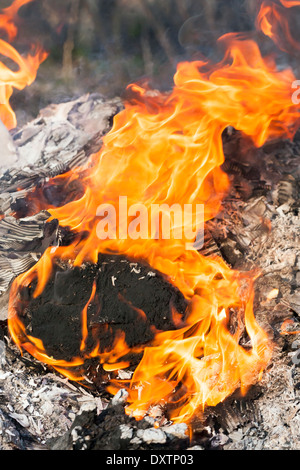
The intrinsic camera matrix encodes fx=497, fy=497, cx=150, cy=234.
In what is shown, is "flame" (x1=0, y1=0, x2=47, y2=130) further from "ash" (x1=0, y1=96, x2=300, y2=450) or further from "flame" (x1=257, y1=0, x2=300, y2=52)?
"flame" (x1=257, y1=0, x2=300, y2=52)

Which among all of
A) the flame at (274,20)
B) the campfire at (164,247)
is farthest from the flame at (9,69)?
the flame at (274,20)

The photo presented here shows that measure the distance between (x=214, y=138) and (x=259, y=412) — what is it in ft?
6.25

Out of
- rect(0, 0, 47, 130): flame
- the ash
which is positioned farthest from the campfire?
rect(0, 0, 47, 130): flame

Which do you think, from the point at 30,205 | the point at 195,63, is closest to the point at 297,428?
the point at 30,205

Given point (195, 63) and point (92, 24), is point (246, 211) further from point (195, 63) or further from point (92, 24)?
point (92, 24)

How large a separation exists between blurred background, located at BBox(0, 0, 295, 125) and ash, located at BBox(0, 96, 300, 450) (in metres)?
1.22

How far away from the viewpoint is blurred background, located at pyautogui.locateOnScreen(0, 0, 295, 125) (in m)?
5.23

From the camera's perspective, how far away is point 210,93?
371 centimetres

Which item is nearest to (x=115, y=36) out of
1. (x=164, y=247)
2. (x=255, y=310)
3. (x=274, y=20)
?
(x=274, y=20)

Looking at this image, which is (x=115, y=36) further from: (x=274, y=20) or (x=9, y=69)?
(x=274, y=20)

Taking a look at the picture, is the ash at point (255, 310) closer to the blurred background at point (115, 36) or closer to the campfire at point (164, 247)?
the campfire at point (164, 247)

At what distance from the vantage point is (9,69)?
4727mm

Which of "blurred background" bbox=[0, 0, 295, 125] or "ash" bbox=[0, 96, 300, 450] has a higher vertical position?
"blurred background" bbox=[0, 0, 295, 125]

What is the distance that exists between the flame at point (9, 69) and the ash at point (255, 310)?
0.36 metres
